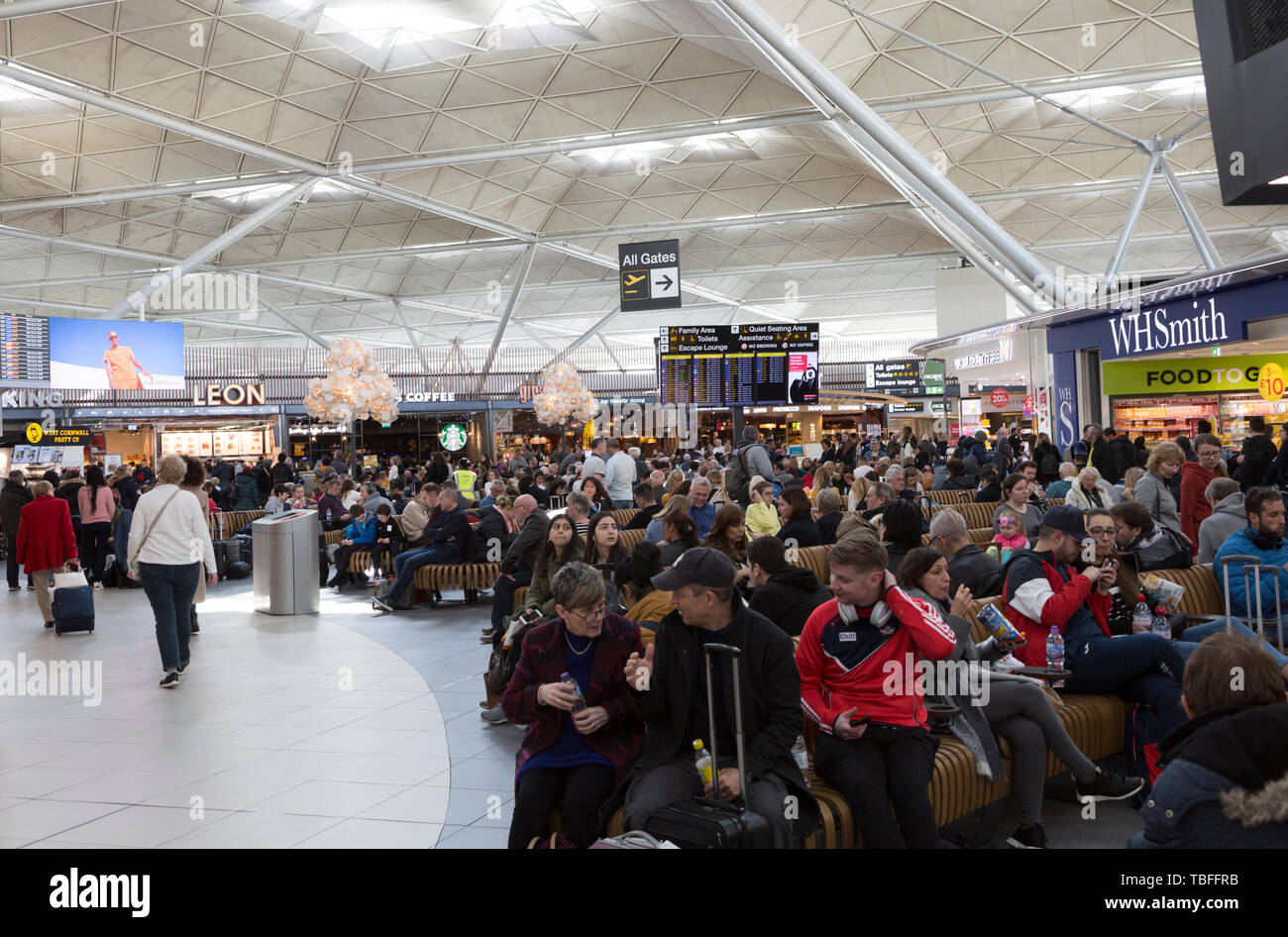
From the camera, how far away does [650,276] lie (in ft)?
76.3

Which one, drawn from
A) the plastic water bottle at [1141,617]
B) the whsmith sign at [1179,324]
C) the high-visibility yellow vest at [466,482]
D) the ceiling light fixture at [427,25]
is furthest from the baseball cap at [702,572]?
the ceiling light fixture at [427,25]

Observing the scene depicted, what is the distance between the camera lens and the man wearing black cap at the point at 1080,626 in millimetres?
5188

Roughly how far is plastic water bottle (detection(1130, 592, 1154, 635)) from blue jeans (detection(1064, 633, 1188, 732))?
314mm

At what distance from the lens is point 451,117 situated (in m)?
24.2

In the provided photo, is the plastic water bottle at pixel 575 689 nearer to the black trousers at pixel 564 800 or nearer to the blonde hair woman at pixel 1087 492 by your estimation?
the black trousers at pixel 564 800

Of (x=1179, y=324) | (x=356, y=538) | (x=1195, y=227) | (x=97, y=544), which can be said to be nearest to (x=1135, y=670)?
(x=356, y=538)

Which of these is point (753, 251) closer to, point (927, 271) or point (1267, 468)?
point (927, 271)

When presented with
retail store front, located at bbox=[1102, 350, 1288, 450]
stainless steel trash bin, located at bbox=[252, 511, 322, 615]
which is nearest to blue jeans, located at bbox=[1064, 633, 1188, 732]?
stainless steel trash bin, located at bbox=[252, 511, 322, 615]

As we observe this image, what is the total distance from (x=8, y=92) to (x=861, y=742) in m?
25.4

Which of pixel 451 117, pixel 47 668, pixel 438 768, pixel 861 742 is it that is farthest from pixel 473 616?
pixel 451 117

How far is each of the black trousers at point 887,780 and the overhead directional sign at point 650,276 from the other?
19529 mm

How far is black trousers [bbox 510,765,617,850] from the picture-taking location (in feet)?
13.4

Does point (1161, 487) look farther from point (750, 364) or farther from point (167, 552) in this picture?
point (750, 364)

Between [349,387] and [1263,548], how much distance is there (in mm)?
18988
